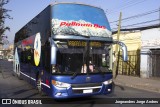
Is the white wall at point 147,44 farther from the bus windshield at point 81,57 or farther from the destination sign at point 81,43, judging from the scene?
the destination sign at point 81,43

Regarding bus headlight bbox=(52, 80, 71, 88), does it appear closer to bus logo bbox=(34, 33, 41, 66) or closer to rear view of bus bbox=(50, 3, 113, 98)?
rear view of bus bbox=(50, 3, 113, 98)

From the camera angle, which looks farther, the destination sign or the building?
the building

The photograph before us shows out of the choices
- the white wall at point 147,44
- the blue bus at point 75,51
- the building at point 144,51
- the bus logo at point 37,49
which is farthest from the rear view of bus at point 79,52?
the building at point 144,51

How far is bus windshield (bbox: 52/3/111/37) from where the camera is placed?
10844 millimetres

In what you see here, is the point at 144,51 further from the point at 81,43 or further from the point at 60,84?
the point at 60,84

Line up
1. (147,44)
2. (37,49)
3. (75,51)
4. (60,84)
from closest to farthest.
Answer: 1. (60,84)
2. (75,51)
3. (37,49)
4. (147,44)

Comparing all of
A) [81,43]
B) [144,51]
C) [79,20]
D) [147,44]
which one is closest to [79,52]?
[81,43]

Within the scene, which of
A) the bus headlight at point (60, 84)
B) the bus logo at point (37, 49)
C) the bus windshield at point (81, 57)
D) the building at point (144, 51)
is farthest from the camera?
the building at point (144, 51)

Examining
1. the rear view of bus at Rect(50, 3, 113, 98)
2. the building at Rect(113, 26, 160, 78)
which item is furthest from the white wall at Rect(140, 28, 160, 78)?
the rear view of bus at Rect(50, 3, 113, 98)

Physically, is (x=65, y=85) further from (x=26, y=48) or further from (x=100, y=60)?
(x=26, y=48)

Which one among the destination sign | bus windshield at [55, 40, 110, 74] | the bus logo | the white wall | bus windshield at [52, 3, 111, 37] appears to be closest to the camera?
bus windshield at [55, 40, 110, 74]

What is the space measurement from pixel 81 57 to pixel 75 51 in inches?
12.9

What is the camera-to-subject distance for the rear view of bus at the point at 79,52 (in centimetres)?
1042

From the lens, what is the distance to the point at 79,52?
35.3 feet
